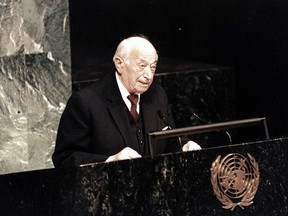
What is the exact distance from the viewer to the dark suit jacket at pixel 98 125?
5430 millimetres

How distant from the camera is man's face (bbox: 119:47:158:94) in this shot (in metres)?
5.58

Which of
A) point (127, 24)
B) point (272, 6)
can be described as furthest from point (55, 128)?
point (272, 6)

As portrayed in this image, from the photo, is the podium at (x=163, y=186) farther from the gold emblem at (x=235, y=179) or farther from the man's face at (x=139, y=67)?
the man's face at (x=139, y=67)

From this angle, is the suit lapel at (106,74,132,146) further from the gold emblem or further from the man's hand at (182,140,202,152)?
the gold emblem

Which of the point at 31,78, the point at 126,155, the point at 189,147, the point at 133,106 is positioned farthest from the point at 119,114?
the point at 31,78

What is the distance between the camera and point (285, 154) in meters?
5.12

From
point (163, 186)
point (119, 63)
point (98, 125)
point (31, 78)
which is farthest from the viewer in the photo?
point (31, 78)

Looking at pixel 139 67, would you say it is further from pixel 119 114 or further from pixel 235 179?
pixel 235 179

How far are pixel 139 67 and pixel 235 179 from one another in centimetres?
88

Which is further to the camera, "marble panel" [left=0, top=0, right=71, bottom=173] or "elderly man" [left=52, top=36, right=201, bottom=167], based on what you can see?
"marble panel" [left=0, top=0, right=71, bottom=173]

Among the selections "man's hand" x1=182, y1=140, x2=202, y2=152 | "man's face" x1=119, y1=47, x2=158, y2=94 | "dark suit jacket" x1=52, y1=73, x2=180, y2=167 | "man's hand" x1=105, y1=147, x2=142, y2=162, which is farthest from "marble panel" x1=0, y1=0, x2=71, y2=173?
"man's hand" x1=105, y1=147, x2=142, y2=162

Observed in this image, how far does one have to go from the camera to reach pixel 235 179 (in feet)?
16.5

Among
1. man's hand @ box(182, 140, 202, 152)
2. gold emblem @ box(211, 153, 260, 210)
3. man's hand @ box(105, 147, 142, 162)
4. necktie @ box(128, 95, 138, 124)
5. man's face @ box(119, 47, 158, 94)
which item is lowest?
gold emblem @ box(211, 153, 260, 210)

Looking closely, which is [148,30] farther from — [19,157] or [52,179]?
[52,179]
